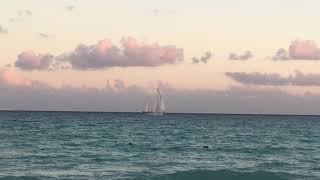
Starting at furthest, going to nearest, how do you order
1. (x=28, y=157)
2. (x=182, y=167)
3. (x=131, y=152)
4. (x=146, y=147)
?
(x=146, y=147)
(x=131, y=152)
(x=28, y=157)
(x=182, y=167)

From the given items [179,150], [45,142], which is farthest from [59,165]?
[45,142]

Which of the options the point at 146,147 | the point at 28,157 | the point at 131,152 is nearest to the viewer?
the point at 28,157

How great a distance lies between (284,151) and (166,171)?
26.9 metres

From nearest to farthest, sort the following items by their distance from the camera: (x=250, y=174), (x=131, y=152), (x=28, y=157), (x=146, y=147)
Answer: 1. (x=250, y=174)
2. (x=28, y=157)
3. (x=131, y=152)
4. (x=146, y=147)

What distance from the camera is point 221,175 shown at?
165ft

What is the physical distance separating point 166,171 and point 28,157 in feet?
54.6

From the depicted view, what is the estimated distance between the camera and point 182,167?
54.5m

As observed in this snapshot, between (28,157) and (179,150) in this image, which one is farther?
(179,150)

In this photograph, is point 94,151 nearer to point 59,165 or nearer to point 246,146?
point 59,165

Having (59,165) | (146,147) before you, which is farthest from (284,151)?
(59,165)

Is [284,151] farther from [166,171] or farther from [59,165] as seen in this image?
[59,165]

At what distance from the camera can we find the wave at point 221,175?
159 ft

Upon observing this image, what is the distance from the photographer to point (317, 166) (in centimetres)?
5541

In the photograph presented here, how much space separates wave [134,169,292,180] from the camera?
48500mm
